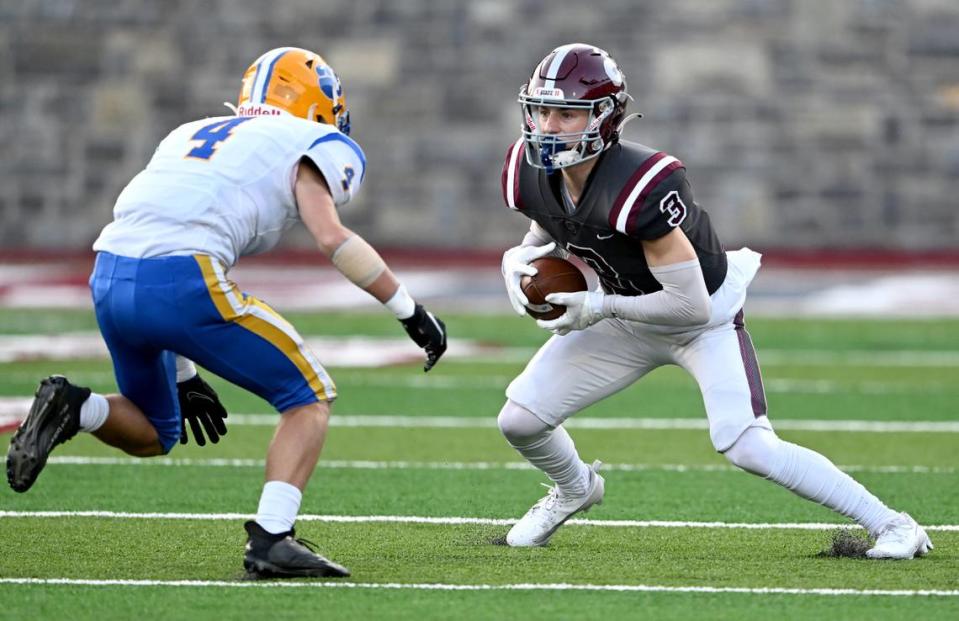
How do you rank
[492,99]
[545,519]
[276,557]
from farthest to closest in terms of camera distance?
[492,99], [545,519], [276,557]

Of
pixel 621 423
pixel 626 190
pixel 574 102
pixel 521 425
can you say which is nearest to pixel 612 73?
pixel 574 102

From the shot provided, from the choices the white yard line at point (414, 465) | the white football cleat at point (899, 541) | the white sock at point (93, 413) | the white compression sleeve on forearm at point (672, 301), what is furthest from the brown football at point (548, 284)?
the white yard line at point (414, 465)

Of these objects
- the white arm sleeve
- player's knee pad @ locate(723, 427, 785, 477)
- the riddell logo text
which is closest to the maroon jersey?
the white arm sleeve

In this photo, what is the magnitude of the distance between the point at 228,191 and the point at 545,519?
1500 millimetres

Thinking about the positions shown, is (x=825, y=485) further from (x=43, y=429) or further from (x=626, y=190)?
(x=43, y=429)

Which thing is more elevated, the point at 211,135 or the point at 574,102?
the point at 574,102

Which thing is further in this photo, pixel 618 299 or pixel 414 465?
pixel 414 465

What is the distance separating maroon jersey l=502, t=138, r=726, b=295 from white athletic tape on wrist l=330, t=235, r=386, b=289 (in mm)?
674

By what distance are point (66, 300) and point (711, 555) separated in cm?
1045

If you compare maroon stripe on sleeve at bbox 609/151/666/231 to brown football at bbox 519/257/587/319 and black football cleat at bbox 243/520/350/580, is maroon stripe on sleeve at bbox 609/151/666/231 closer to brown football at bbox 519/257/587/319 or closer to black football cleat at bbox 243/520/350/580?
brown football at bbox 519/257/587/319

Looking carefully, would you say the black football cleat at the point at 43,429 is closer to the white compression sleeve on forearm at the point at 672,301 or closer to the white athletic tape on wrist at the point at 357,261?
the white athletic tape on wrist at the point at 357,261

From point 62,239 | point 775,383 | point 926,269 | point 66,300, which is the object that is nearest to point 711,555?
point 775,383

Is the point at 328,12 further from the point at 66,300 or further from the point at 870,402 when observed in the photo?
the point at 870,402

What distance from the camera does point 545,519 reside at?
Answer: 5207 mm
